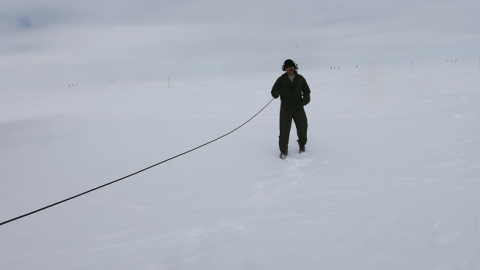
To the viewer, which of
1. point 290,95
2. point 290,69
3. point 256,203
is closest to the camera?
point 256,203

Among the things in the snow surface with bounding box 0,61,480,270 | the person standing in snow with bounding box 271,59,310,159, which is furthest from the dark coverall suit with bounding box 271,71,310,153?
the snow surface with bounding box 0,61,480,270

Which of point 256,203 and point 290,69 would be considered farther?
point 290,69

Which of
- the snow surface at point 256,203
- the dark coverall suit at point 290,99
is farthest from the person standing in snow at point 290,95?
the snow surface at point 256,203

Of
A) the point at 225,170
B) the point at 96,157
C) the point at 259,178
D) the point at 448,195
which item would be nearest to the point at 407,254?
the point at 448,195

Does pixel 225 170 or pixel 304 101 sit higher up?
pixel 304 101

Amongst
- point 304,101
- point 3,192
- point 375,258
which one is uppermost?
point 304,101

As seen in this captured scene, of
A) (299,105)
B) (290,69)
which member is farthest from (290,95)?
(290,69)

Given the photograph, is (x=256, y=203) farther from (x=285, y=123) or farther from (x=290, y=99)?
(x=290, y=99)

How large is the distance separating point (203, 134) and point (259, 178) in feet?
15.4

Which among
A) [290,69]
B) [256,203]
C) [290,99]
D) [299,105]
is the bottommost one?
[256,203]

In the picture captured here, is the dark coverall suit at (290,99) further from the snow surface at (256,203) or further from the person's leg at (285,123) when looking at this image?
the snow surface at (256,203)

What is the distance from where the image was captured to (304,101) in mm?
6195

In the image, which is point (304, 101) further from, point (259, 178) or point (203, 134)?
point (203, 134)

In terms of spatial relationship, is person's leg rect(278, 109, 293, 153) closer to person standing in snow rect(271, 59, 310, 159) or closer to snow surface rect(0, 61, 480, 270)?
person standing in snow rect(271, 59, 310, 159)
